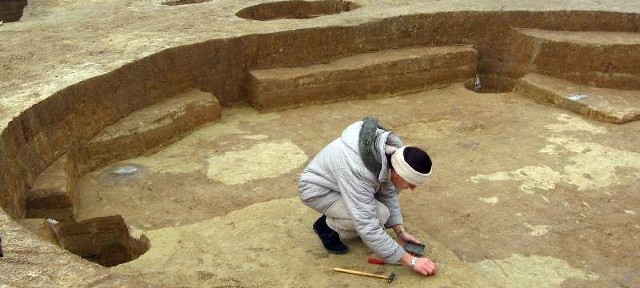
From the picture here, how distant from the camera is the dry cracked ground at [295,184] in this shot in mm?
3801

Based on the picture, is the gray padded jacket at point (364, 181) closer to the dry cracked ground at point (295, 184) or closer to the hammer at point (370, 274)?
the hammer at point (370, 274)

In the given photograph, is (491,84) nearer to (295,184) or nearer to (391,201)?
(295,184)

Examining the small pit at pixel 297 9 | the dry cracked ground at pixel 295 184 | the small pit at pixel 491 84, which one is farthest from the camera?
the small pit at pixel 297 9

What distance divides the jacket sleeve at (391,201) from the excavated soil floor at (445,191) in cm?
30

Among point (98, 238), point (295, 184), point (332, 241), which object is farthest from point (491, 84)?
point (98, 238)

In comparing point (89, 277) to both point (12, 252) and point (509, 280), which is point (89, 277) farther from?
point (509, 280)

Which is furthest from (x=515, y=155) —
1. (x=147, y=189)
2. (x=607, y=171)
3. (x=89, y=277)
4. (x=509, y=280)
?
(x=89, y=277)

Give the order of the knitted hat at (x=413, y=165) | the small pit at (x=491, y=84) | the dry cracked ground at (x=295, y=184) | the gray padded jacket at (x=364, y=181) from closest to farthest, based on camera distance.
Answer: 1. the knitted hat at (x=413, y=165)
2. the gray padded jacket at (x=364, y=181)
3. the dry cracked ground at (x=295, y=184)
4. the small pit at (x=491, y=84)

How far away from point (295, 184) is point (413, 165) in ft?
6.58

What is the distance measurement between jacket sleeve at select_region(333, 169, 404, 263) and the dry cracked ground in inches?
10.3

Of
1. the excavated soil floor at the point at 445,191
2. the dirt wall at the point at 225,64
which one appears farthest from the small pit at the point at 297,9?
the excavated soil floor at the point at 445,191

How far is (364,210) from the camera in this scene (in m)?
3.46

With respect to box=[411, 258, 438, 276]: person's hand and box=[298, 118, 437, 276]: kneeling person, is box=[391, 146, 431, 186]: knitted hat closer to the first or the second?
box=[298, 118, 437, 276]: kneeling person

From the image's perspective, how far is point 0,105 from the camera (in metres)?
4.72
